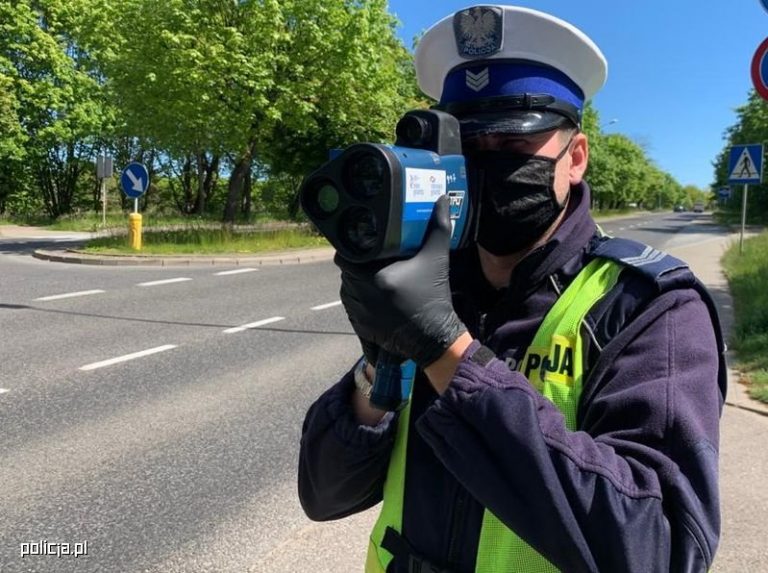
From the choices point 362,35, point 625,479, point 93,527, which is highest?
point 362,35

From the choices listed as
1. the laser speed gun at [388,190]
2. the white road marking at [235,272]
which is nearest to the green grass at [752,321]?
the laser speed gun at [388,190]

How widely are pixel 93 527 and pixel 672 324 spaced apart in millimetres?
2880

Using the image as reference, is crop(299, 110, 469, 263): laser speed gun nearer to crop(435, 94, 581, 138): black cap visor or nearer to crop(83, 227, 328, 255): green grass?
crop(435, 94, 581, 138): black cap visor

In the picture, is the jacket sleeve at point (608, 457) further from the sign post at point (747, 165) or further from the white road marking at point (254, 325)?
the sign post at point (747, 165)

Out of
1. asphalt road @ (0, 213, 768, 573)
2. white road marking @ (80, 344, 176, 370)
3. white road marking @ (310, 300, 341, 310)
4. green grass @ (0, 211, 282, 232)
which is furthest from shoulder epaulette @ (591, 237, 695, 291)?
green grass @ (0, 211, 282, 232)

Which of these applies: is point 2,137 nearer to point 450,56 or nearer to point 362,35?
point 362,35

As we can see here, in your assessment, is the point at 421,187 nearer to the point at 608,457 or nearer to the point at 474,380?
the point at 474,380

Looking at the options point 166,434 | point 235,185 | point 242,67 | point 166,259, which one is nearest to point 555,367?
point 166,434

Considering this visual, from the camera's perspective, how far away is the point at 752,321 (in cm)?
708

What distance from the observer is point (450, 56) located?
1.33 meters

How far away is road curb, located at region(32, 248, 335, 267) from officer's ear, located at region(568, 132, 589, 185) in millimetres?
13912

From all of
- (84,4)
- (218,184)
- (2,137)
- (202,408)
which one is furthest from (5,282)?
(218,184)

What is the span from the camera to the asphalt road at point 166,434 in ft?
9.57

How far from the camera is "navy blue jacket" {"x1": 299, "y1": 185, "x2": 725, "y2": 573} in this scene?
930 millimetres
